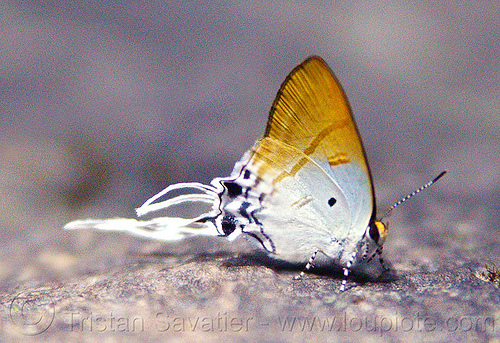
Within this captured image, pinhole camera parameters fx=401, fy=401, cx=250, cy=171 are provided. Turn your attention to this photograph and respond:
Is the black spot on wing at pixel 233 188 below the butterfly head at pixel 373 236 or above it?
above

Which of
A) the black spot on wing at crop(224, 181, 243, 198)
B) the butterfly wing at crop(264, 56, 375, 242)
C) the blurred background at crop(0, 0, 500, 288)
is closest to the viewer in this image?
the butterfly wing at crop(264, 56, 375, 242)

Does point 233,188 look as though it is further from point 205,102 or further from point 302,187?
point 205,102

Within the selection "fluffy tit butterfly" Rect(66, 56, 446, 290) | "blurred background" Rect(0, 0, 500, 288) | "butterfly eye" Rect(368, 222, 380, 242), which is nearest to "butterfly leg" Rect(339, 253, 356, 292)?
"fluffy tit butterfly" Rect(66, 56, 446, 290)

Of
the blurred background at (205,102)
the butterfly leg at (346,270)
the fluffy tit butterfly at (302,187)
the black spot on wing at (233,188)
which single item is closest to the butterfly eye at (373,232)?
the fluffy tit butterfly at (302,187)

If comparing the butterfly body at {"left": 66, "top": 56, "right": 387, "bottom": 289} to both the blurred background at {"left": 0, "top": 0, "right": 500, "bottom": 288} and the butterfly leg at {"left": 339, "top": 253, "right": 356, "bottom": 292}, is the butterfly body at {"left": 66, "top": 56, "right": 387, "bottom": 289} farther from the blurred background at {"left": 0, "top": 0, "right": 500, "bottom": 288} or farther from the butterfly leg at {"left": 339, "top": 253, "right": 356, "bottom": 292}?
the blurred background at {"left": 0, "top": 0, "right": 500, "bottom": 288}

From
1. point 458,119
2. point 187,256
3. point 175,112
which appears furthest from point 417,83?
point 187,256

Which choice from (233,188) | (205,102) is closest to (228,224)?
(233,188)

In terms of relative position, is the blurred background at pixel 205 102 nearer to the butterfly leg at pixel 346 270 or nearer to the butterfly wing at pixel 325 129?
the butterfly leg at pixel 346 270
